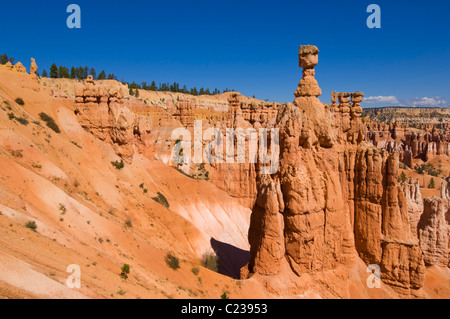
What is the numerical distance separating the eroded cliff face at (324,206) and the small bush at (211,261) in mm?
9253

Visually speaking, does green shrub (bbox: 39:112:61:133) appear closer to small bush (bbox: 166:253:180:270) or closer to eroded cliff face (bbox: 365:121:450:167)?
small bush (bbox: 166:253:180:270)

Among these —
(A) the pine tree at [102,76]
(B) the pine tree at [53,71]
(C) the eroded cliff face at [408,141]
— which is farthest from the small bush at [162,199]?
(A) the pine tree at [102,76]

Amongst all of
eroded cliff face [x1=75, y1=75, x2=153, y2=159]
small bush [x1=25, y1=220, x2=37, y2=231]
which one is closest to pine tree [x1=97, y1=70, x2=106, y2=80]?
eroded cliff face [x1=75, y1=75, x2=153, y2=159]

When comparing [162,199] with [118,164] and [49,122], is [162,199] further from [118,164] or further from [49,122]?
[49,122]

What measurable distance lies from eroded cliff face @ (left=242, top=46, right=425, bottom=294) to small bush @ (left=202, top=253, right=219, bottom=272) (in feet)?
30.4

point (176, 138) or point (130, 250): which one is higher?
point (176, 138)

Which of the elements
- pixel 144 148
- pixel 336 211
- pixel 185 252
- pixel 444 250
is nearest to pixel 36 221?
pixel 185 252

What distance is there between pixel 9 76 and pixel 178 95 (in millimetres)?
95786

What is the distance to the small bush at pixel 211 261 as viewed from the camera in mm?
29266

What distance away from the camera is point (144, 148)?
40.7 metres

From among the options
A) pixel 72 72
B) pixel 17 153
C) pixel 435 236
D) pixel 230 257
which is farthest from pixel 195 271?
pixel 72 72

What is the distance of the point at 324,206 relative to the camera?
2038 centimetres

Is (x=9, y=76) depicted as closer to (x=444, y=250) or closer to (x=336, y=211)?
(x=336, y=211)

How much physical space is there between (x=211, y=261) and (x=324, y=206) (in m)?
14.4
